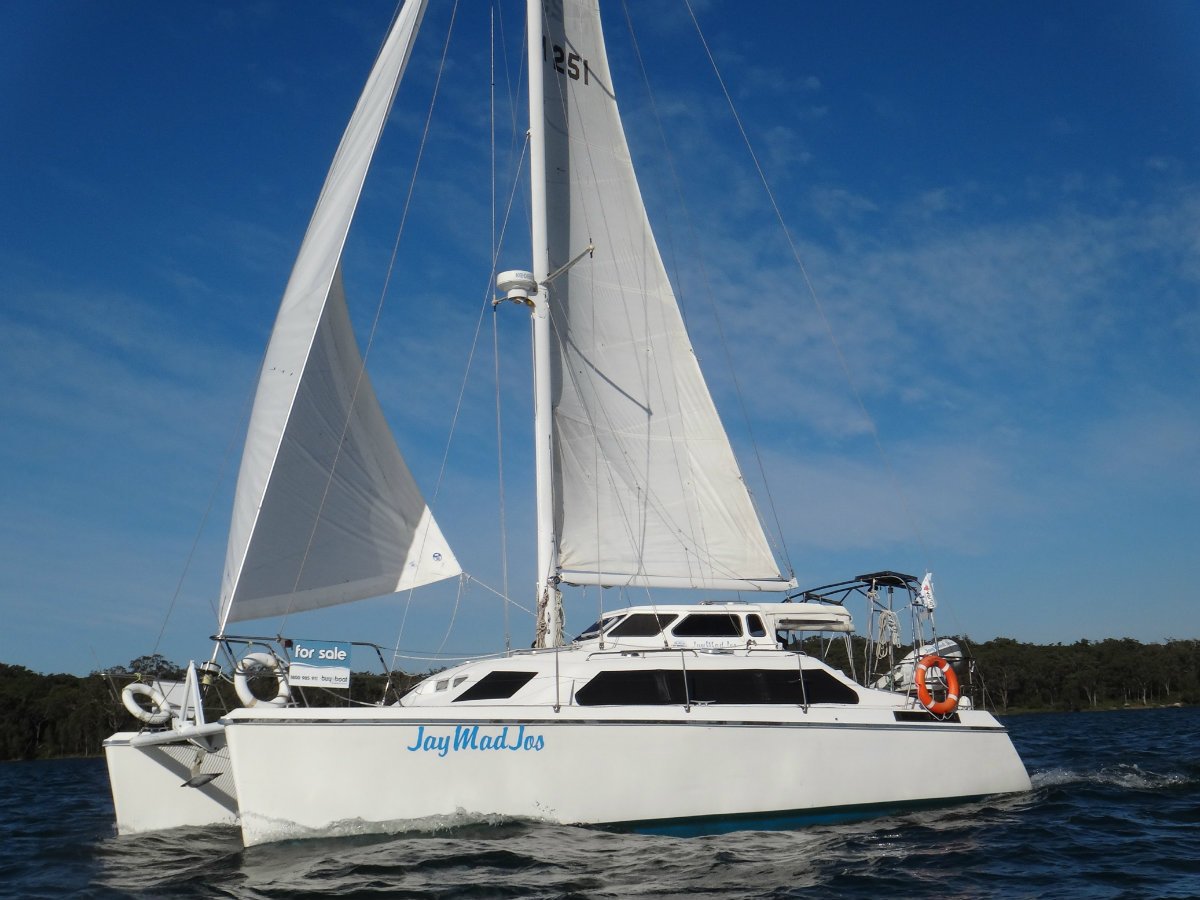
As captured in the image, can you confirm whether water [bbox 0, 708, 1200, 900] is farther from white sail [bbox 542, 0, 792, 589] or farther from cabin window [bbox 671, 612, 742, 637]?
white sail [bbox 542, 0, 792, 589]

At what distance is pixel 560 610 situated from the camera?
1129 centimetres

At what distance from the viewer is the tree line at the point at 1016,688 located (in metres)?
40.4

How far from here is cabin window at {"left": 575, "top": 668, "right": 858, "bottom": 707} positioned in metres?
9.41

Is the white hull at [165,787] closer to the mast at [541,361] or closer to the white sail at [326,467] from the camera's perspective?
the white sail at [326,467]

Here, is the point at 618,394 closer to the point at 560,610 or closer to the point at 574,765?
the point at 560,610

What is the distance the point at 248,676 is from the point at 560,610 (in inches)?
144

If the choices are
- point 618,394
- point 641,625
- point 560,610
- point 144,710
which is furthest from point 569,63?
point 144,710

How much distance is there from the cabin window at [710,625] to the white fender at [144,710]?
5.62 meters

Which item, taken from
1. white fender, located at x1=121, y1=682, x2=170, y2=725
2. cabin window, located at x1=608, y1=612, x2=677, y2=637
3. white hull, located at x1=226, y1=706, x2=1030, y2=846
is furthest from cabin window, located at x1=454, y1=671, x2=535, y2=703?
white fender, located at x1=121, y1=682, x2=170, y2=725

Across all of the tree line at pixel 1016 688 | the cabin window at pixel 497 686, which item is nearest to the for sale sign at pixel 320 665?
the cabin window at pixel 497 686

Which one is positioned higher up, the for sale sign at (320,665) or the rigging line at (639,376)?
the rigging line at (639,376)

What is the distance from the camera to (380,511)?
10414 millimetres

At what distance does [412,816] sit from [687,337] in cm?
767

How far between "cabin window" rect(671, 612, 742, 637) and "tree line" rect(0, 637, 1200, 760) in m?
34.9
